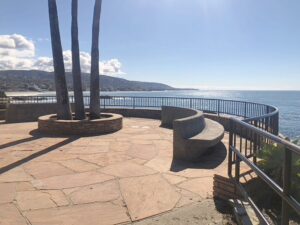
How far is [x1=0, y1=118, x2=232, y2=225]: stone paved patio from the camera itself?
398cm

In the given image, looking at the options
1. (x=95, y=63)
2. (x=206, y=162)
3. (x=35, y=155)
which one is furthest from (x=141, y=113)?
(x=206, y=162)

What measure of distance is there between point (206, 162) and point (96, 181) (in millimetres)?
2370

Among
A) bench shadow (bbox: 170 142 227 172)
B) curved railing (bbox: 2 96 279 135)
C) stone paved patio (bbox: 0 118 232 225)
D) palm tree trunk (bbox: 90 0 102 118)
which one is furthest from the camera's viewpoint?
palm tree trunk (bbox: 90 0 102 118)

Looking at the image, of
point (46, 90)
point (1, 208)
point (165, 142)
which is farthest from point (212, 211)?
point (46, 90)

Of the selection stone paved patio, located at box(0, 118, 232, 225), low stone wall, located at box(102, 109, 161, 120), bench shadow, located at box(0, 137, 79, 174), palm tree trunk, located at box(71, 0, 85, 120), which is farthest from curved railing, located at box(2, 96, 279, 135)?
bench shadow, located at box(0, 137, 79, 174)

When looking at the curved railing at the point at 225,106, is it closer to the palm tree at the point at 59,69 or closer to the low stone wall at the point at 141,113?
the low stone wall at the point at 141,113

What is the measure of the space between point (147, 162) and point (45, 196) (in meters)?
2.40

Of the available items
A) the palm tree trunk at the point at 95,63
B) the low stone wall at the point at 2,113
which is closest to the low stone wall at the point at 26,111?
the low stone wall at the point at 2,113

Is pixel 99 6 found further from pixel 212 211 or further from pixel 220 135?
pixel 212 211

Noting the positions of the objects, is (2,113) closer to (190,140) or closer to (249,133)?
(190,140)

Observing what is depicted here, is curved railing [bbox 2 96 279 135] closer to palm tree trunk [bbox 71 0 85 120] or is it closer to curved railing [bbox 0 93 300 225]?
curved railing [bbox 0 93 300 225]

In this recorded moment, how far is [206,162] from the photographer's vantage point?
6.50 meters

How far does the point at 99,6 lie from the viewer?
11.5 metres

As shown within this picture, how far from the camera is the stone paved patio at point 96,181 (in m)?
3.98
